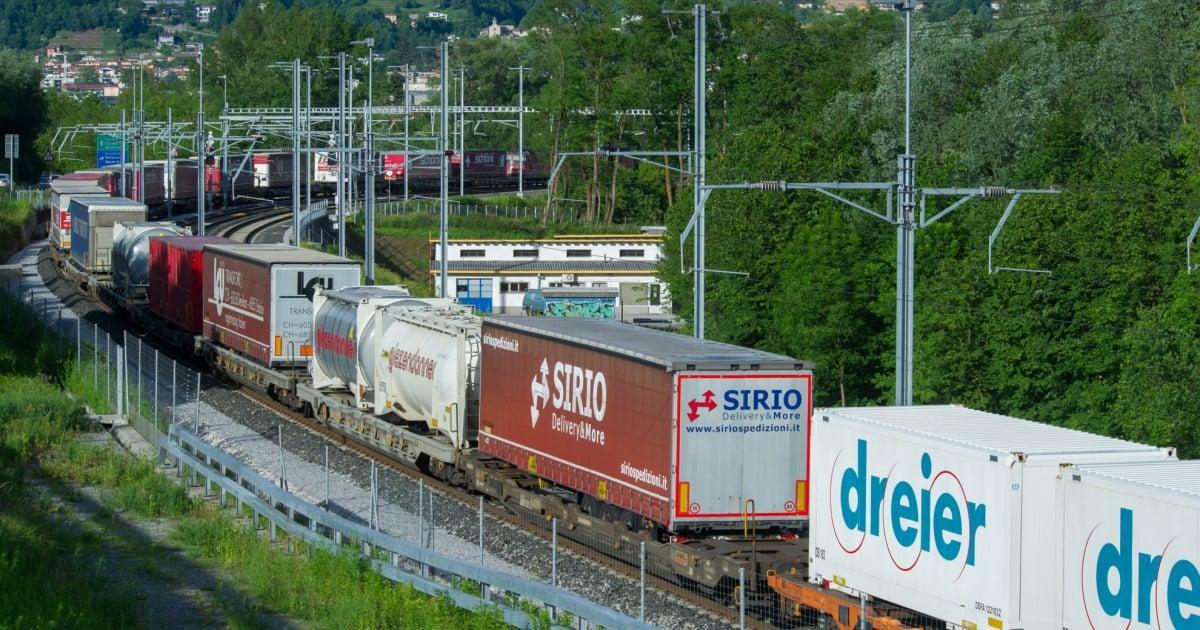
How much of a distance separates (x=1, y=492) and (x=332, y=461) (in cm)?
951

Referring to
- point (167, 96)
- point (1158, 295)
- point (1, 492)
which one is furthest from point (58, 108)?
point (1, 492)

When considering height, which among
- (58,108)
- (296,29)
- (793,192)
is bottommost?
(793,192)

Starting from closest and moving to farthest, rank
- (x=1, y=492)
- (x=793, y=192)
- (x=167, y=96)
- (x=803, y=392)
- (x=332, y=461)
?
(x=803, y=392) < (x=1, y=492) < (x=332, y=461) < (x=793, y=192) < (x=167, y=96)

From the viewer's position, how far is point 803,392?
2069 centimetres

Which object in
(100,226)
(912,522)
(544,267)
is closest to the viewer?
(912,522)

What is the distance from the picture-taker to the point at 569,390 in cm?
2380

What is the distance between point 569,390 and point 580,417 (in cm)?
56

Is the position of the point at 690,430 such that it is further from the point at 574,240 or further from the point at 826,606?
the point at 574,240

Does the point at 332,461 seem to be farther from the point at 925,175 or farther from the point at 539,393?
the point at 925,175

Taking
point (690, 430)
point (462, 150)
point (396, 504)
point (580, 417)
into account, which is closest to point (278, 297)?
point (396, 504)

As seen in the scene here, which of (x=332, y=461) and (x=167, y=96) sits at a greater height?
(x=167, y=96)

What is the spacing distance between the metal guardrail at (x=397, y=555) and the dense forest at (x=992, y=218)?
2099cm

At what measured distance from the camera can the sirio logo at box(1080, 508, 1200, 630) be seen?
42.8 feet

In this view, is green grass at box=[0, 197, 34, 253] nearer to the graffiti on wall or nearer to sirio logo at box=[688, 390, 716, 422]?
the graffiti on wall
